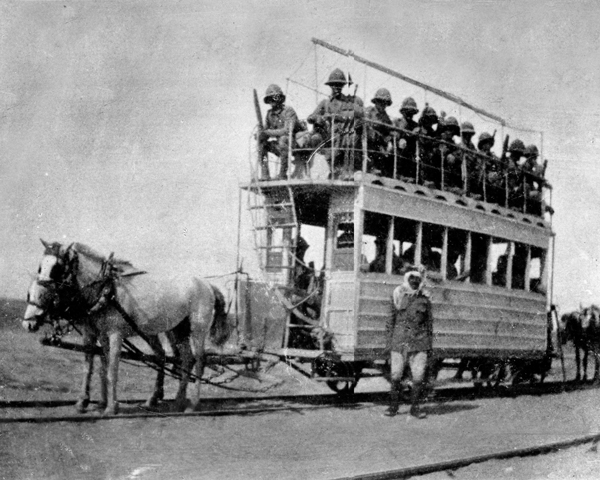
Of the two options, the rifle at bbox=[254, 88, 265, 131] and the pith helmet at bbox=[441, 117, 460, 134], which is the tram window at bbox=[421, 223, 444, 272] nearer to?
the pith helmet at bbox=[441, 117, 460, 134]

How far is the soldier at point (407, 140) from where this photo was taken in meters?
11.3

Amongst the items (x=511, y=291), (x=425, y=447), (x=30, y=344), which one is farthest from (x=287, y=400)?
(x=30, y=344)

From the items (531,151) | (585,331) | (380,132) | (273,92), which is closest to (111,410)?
(273,92)

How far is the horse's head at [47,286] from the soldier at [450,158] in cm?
639

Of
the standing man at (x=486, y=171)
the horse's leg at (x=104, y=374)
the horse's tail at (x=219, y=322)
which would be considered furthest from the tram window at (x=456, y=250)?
the horse's leg at (x=104, y=374)

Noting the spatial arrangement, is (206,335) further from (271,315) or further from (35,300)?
(35,300)

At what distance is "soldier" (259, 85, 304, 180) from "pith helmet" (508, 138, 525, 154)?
5.23 m

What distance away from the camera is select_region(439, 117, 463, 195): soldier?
12.0 m

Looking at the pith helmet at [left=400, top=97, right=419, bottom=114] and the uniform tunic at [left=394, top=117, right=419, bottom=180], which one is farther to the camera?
the pith helmet at [left=400, top=97, right=419, bottom=114]

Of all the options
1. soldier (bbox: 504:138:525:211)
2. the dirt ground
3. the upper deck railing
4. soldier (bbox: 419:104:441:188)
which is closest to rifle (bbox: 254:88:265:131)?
the upper deck railing

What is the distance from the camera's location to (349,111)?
34.1 ft

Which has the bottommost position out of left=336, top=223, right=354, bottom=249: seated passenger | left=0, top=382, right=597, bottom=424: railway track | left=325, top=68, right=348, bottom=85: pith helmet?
left=0, top=382, right=597, bottom=424: railway track

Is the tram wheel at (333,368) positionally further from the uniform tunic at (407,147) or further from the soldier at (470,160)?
the soldier at (470,160)

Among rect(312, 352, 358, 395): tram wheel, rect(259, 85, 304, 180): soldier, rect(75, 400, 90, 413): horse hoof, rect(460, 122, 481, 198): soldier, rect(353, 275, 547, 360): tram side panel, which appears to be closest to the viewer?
rect(75, 400, 90, 413): horse hoof
